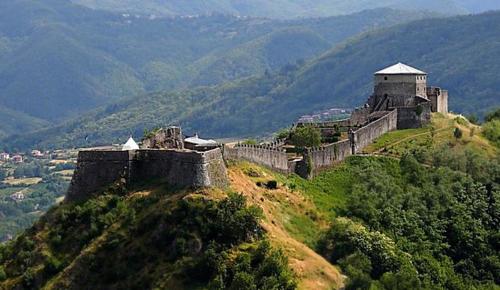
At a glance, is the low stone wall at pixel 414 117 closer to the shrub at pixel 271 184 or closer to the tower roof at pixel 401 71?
the tower roof at pixel 401 71

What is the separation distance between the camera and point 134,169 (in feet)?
214

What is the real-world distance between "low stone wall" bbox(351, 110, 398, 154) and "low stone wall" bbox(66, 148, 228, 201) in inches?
1356

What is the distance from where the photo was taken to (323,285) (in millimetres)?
60344

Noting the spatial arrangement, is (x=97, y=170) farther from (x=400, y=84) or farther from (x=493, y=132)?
(x=493, y=132)

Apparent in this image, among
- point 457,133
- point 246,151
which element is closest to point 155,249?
point 246,151

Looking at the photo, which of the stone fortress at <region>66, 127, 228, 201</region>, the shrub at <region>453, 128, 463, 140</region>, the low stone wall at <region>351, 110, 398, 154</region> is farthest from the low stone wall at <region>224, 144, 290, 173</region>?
the shrub at <region>453, 128, 463, 140</region>

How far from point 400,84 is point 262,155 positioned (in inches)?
1444

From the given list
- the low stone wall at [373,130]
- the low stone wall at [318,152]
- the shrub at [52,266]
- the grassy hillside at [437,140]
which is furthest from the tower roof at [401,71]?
the shrub at [52,266]

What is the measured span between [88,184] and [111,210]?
4.19 m

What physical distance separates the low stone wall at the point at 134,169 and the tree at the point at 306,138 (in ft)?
96.7

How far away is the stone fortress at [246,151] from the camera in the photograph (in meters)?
62.1

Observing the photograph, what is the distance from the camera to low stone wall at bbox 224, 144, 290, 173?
7397cm

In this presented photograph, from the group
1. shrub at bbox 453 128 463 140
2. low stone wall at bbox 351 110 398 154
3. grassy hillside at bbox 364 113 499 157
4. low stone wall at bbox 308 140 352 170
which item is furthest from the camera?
shrub at bbox 453 128 463 140

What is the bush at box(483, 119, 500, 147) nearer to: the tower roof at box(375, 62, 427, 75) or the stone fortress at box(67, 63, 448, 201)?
the stone fortress at box(67, 63, 448, 201)
